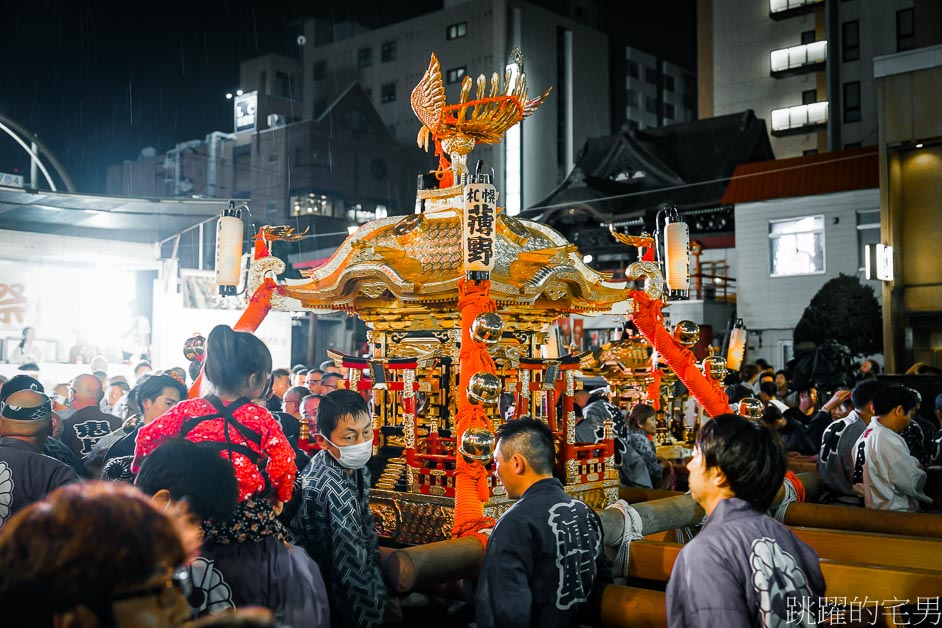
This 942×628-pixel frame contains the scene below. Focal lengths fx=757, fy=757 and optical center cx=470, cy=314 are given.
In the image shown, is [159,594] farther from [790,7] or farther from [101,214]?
[790,7]

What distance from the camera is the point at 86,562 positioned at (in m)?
1.46

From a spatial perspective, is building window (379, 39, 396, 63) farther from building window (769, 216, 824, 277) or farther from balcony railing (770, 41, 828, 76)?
building window (769, 216, 824, 277)

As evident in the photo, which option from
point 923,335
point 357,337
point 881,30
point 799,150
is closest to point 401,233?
point 923,335

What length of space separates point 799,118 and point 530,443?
107 feet

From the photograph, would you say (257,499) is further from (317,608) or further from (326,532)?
(326,532)

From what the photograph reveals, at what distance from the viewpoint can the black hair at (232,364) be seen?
3.19m

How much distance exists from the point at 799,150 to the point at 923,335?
16004 mm

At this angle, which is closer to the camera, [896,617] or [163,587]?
[163,587]

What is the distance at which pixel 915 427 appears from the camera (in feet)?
25.1

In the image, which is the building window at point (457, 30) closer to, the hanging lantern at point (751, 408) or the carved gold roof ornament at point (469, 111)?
the carved gold roof ornament at point (469, 111)

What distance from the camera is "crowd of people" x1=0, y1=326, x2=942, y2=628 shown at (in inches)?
58.6

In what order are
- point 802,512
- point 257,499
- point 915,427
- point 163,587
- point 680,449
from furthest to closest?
point 680,449 → point 915,427 → point 802,512 → point 257,499 → point 163,587

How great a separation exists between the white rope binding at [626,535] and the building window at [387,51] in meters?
39.1

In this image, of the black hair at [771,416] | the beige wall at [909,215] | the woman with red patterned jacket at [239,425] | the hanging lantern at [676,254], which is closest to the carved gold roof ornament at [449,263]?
the hanging lantern at [676,254]
